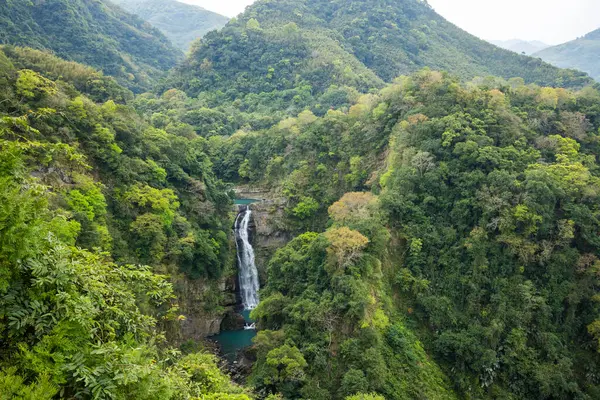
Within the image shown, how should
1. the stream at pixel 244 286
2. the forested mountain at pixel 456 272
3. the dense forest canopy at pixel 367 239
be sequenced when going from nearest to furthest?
the dense forest canopy at pixel 367 239 → the forested mountain at pixel 456 272 → the stream at pixel 244 286

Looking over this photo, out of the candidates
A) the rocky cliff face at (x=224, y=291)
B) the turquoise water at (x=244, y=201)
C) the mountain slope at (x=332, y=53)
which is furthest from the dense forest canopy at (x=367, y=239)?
the mountain slope at (x=332, y=53)

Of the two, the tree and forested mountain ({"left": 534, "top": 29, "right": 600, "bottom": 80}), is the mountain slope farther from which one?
forested mountain ({"left": 534, "top": 29, "right": 600, "bottom": 80})

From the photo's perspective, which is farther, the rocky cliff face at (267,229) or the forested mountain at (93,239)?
the rocky cliff face at (267,229)

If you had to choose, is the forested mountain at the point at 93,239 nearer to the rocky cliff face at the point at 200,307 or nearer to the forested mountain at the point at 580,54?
the rocky cliff face at the point at 200,307

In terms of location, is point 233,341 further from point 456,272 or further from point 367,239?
point 456,272

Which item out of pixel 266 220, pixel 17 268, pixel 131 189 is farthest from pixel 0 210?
pixel 266 220

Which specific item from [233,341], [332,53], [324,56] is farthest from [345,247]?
[332,53]

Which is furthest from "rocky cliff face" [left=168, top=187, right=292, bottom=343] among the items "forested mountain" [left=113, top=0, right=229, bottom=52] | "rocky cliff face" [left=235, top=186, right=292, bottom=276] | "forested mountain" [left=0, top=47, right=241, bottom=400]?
"forested mountain" [left=113, top=0, right=229, bottom=52]

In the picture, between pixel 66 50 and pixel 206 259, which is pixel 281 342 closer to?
pixel 206 259
